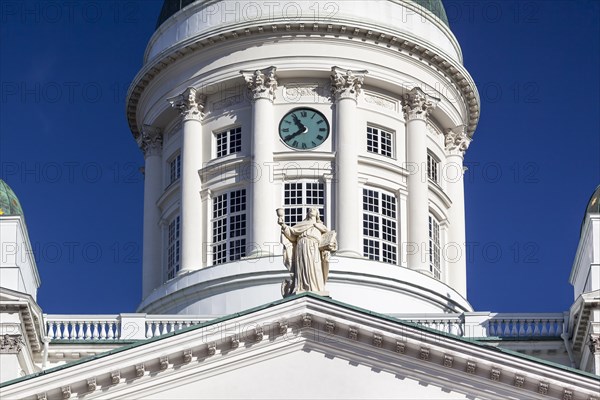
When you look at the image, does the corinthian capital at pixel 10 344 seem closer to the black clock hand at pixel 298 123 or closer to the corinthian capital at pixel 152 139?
the black clock hand at pixel 298 123

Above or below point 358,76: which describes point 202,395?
below

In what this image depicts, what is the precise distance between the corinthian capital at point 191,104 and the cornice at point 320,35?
1.42 metres

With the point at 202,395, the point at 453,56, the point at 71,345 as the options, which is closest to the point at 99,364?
the point at 202,395

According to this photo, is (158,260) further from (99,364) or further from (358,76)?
(99,364)

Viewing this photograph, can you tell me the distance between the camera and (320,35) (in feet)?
266

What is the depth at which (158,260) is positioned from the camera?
81750 mm

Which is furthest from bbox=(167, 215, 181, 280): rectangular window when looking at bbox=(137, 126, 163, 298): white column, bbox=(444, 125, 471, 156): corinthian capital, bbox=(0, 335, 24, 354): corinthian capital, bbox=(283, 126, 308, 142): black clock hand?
bbox=(0, 335, 24, 354): corinthian capital

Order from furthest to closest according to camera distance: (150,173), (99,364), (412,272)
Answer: (150,173), (412,272), (99,364)

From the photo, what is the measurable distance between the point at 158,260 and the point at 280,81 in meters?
7.23

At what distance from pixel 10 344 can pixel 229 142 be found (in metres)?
16.0

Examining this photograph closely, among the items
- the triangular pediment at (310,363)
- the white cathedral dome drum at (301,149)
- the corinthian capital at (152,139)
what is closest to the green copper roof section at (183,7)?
the white cathedral dome drum at (301,149)

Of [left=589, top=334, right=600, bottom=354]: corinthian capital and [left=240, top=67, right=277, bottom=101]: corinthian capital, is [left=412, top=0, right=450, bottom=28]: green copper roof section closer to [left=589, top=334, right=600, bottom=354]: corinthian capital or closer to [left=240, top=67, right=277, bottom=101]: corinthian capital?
[left=240, top=67, right=277, bottom=101]: corinthian capital

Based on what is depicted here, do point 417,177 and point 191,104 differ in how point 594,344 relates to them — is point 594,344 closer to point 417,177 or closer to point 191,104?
point 417,177

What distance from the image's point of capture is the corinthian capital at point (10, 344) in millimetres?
67250
